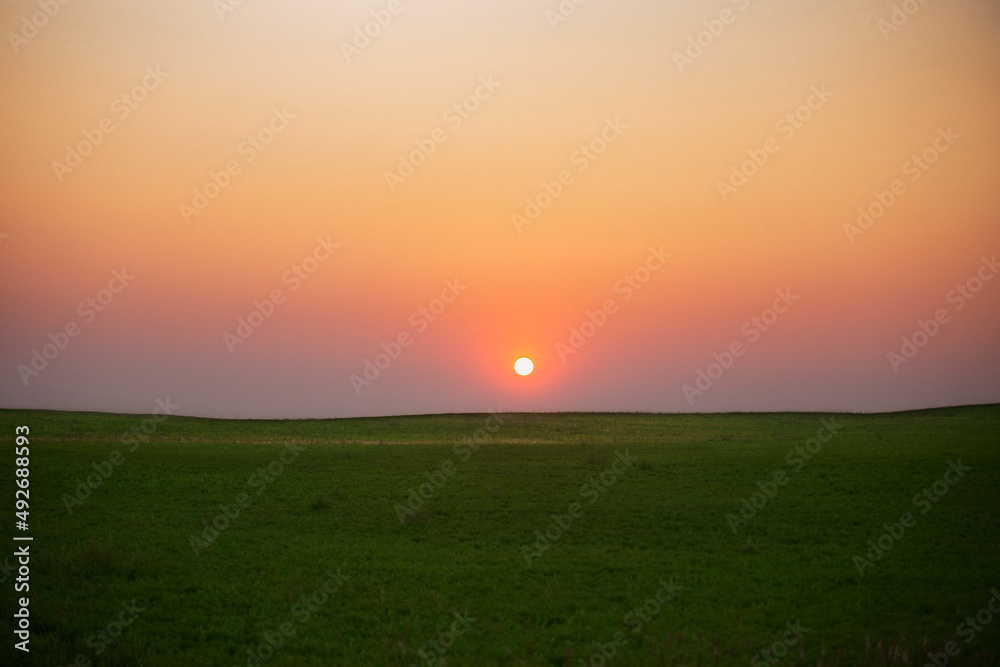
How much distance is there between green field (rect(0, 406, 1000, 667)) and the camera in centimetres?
1781

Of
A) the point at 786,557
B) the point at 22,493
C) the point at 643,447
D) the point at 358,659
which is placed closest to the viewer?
the point at 358,659

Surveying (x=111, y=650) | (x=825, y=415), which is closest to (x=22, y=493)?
(x=111, y=650)

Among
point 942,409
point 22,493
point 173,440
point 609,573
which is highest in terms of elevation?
point 942,409

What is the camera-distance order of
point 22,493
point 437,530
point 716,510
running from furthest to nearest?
point 22,493
point 716,510
point 437,530

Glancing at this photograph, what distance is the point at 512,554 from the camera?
25234mm

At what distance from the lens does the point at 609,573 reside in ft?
75.6

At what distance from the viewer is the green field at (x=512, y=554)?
17.8 m

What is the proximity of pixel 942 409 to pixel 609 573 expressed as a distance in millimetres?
72688

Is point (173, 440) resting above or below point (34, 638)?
below

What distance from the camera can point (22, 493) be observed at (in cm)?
3547

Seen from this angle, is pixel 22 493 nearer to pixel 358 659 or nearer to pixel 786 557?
pixel 358 659

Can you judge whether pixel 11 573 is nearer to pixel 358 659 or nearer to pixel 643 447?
pixel 358 659

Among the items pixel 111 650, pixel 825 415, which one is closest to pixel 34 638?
pixel 111 650

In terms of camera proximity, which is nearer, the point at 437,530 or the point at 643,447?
the point at 437,530
